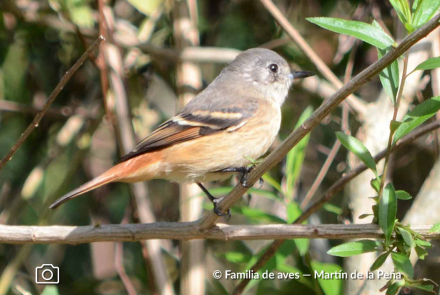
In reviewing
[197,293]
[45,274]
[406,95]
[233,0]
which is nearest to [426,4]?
[406,95]

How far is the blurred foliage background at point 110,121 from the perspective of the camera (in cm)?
425

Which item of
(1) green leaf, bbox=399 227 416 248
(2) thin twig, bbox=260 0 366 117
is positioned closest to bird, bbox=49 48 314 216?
(2) thin twig, bbox=260 0 366 117

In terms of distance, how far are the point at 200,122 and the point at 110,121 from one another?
0.89 metres

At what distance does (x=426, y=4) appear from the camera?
210 cm

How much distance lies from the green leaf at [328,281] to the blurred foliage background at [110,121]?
850mm

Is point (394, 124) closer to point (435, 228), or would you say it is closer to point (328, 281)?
point (435, 228)

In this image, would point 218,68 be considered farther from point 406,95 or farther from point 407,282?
point 407,282

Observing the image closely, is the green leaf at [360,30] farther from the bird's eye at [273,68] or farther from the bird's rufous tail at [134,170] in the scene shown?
the bird's eye at [273,68]

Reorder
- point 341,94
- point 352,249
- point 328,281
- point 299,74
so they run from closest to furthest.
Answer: point 341,94 < point 352,249 < point 328,281 < point 299,74

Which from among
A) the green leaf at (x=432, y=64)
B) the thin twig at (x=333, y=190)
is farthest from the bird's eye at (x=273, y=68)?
the green leaf at (x=432, y=64)

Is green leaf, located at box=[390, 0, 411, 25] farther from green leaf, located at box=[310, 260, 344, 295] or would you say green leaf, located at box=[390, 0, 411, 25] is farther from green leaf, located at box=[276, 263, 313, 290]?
green leaf, located at box=[276, 263, 313, 290]

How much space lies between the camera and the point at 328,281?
307 cm

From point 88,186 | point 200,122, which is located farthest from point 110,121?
point 88,186

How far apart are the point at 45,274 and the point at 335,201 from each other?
2313 millimetres
